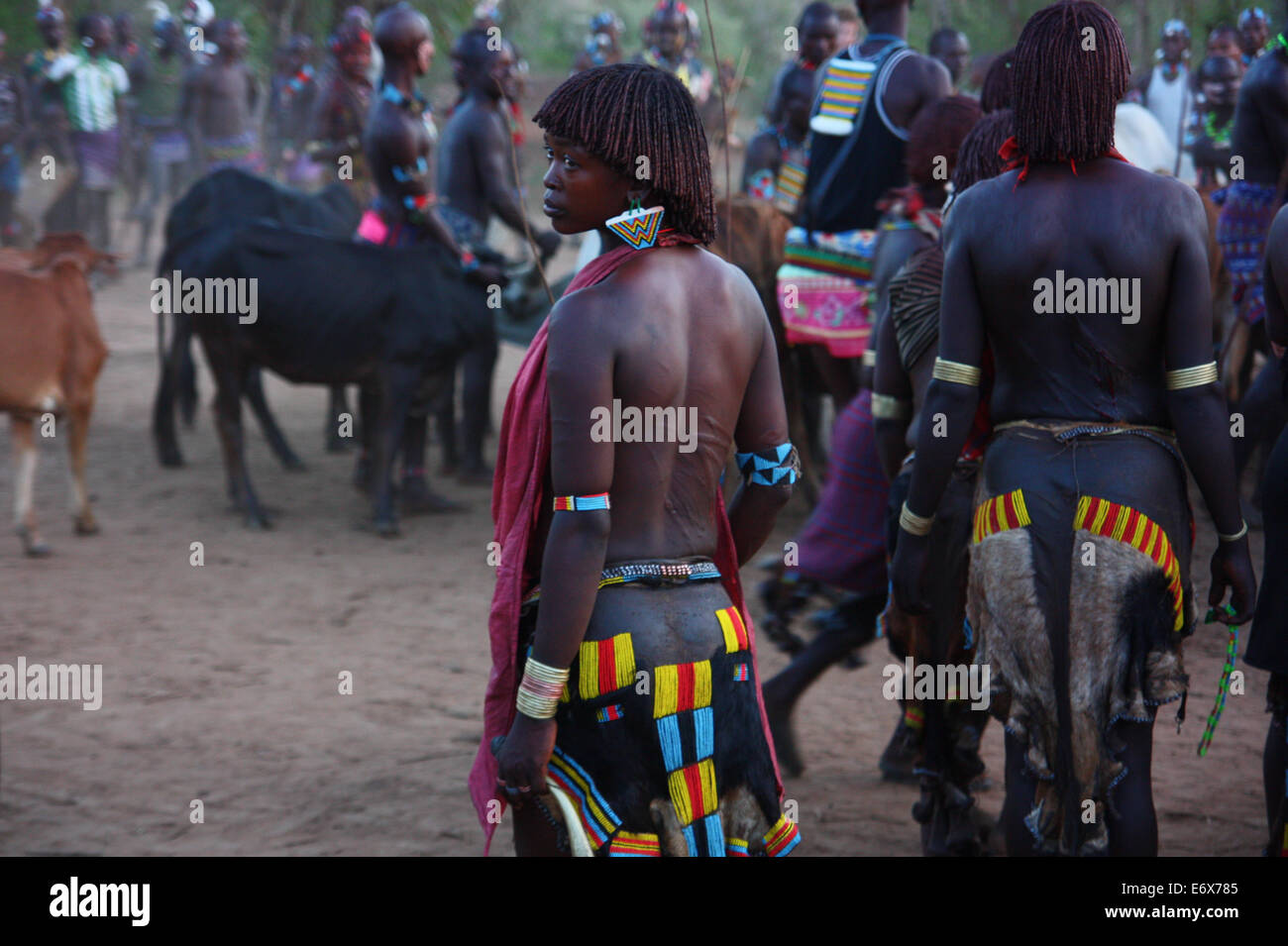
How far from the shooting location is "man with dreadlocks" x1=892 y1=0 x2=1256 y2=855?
2.74 meters

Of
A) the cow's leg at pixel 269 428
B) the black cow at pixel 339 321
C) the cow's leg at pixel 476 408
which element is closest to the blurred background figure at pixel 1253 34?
the cow's leg at pixel 476 408

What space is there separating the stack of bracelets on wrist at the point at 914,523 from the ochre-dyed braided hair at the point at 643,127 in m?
0.93

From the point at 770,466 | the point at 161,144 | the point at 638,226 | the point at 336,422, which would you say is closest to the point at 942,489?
the point at 770,466

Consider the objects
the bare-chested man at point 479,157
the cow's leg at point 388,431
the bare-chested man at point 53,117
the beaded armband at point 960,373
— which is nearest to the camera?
the beaded armband at point 960,373

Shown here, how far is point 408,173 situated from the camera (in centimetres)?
719

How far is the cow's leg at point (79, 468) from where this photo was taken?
6.78 meters

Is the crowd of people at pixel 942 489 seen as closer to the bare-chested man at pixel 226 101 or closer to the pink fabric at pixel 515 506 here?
the pink fabric at pixel 515 506

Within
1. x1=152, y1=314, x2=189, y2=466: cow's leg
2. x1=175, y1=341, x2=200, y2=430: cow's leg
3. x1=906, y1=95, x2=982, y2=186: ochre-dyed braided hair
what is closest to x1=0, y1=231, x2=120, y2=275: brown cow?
x1=152, y1=314, x2=189, y2=466: cow's leg

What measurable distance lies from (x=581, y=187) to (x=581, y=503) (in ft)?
1.81

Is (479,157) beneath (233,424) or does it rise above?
above

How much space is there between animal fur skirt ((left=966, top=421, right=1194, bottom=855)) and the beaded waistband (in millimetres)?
780

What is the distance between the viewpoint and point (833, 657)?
4199mm

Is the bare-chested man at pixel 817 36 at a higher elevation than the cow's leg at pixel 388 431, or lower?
higher

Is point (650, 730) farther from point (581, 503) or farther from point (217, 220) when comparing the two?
point (217, 220)
